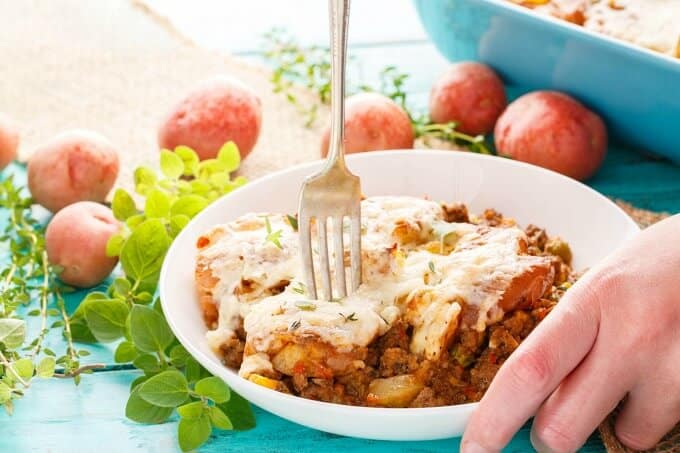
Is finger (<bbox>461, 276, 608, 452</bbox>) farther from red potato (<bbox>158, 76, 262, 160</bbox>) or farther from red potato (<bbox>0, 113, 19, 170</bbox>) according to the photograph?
red potato (<bbox>0, 113, 19, 170</bbox>)

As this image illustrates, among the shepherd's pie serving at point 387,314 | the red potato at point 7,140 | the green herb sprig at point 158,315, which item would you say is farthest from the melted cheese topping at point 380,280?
the red potato at point 7,140

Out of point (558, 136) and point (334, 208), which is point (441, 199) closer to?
point (558, 136)

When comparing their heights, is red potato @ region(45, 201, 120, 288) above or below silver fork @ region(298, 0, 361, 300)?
below

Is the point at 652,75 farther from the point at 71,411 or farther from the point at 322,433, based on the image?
the point at 71,411

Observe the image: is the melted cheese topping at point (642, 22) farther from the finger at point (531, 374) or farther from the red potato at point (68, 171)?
the red potato at point (68, 171)

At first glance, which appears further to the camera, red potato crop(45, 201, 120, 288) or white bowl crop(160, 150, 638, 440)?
red potato crop(45, 201, 120, 288)

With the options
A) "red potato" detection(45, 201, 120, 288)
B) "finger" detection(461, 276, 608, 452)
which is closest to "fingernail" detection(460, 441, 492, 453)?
"finger" detection(461, 276, 608, 452)
